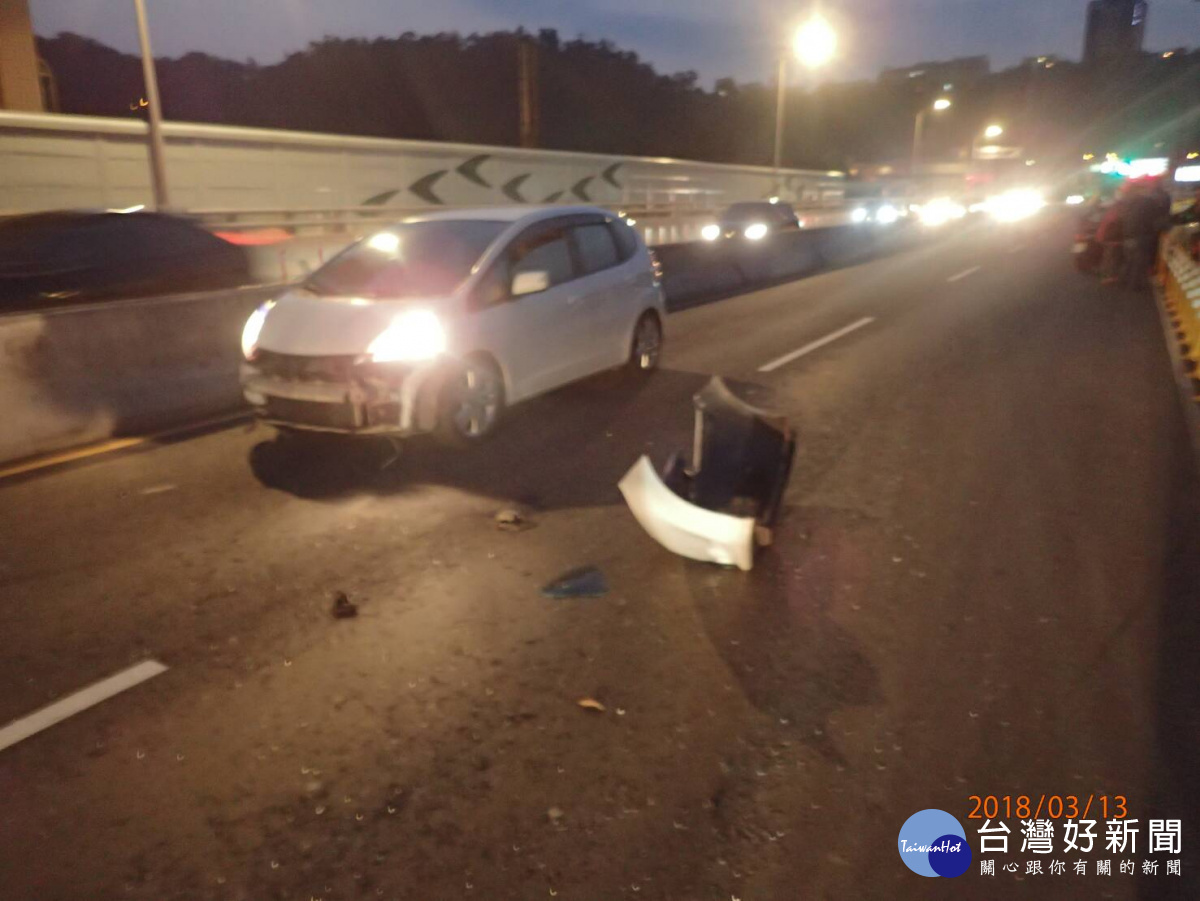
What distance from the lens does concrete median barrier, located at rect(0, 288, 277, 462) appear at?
7.55 metres

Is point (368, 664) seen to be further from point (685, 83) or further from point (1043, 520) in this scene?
point (685, 83)

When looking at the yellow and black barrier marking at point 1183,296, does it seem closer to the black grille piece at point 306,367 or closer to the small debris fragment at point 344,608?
the black grille piece at point 306,367

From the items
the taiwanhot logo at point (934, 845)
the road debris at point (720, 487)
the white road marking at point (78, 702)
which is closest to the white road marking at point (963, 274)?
the road debris at point (720, 487)

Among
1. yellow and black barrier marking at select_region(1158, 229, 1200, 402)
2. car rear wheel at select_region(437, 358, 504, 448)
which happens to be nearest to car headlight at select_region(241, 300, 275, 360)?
car rear wheel at select_region(437, 358, 504, 448)

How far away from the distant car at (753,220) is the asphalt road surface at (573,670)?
2321cm

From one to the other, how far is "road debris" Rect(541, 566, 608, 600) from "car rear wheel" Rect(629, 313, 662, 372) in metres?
4.96

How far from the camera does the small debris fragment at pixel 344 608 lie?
15.7 ft

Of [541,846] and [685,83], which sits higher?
[685,83]

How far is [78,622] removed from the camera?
4.72 metres

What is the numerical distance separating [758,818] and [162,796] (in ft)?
6.67

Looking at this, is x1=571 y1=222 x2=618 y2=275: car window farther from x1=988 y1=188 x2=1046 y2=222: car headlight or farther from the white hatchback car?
x1=988 y1=188 x2=1046 y2=222: car headlight

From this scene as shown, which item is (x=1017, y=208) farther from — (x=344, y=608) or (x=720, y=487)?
(x=344, y=608)

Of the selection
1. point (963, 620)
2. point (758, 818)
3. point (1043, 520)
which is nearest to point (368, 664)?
point (758, 818)

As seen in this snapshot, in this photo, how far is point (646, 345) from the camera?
10.4 metres
